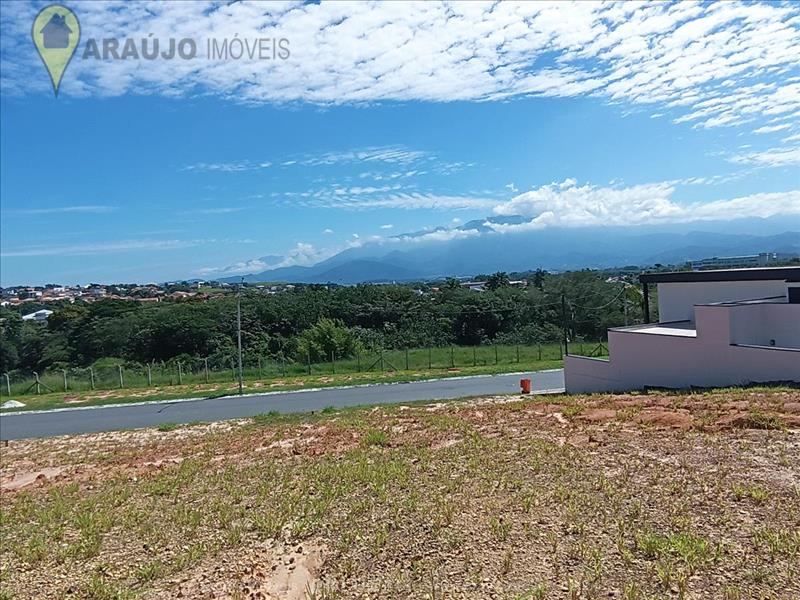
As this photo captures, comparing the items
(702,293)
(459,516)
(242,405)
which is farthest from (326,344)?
(459,516)

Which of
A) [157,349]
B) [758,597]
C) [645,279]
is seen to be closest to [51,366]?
[157,349]

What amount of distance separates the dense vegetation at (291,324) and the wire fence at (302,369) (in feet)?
19.1

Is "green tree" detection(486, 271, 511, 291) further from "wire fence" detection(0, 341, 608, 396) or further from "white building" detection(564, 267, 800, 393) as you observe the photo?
"white building" detection(564, 267, 800, 393)

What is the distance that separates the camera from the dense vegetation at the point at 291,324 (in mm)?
46656

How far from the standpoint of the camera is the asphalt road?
67.3 feet

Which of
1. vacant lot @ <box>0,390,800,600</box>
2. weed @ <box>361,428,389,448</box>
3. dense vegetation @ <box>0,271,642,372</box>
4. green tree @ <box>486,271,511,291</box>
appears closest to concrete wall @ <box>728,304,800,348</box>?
vacant lot @ <box>0,390,800,600</box>

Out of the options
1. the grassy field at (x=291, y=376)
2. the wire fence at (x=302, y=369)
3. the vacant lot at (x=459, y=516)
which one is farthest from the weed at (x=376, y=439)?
the wire fence at (x=302, y=369)

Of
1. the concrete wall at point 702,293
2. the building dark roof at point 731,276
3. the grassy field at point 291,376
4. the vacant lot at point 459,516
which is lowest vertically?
the grassy field at point 291,376

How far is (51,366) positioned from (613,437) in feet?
158

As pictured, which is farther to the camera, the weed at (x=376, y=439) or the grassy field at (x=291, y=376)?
the grassy field at (x=291, y=376)

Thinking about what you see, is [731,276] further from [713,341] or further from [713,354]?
[713,354]

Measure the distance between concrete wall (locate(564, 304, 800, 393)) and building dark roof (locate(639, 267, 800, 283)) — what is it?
1.66 m

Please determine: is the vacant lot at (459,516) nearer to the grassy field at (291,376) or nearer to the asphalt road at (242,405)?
the asphalt road at (242,405)

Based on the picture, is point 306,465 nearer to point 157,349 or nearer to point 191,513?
point 191,513
